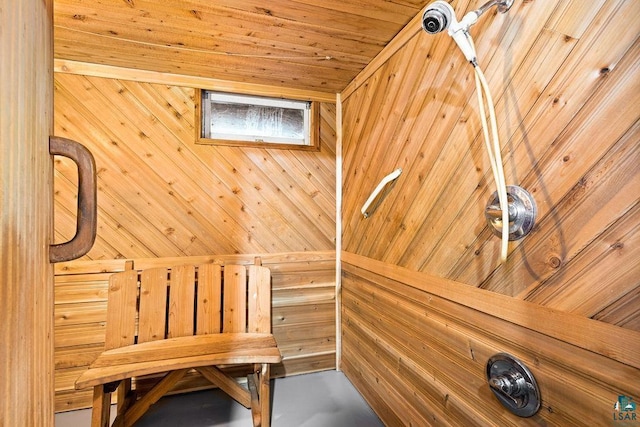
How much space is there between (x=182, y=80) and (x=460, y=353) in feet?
7.94

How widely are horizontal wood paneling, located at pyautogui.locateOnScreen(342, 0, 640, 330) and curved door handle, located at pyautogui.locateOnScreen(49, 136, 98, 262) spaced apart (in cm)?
121

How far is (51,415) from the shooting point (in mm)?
687

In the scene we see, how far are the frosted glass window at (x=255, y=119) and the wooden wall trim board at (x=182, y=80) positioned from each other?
0.07 m

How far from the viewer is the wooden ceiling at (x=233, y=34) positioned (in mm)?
1478

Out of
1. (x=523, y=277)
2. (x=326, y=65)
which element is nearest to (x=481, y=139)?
(x=523, y=277)

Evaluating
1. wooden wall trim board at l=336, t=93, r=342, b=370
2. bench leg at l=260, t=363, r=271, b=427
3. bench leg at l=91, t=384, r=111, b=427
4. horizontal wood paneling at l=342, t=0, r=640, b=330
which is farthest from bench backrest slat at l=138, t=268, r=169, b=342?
horizontal wood paneling at l=342, t=0, r=640, b=330

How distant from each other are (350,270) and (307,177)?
32.5 inches

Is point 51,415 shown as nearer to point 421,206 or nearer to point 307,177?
point 421,206

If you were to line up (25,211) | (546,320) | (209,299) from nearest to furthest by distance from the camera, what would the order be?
(25,211) → (546,320) → (209,299)

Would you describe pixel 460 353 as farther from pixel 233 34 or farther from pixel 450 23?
pixel 233 34

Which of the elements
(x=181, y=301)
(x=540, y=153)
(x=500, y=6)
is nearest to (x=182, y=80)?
(x=181, y=301)

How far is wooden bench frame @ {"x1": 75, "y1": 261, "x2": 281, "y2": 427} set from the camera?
5.26 ft

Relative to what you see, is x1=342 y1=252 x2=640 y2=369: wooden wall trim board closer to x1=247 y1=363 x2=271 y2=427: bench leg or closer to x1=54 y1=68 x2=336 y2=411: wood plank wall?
x1=247 y1=363 x2=271 y2=427: bench leg

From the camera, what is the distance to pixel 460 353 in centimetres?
123
